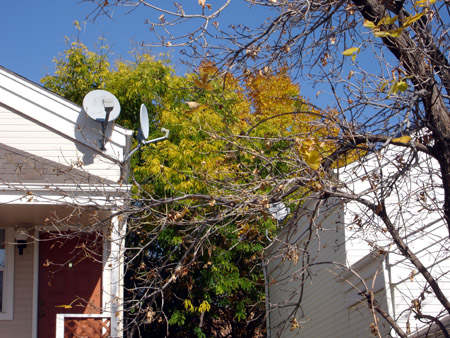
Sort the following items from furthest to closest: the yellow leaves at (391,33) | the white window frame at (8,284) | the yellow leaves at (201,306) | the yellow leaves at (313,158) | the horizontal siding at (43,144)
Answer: the yellow leaves at (201,306)
the horizontal siding at (43,144)
the white window frame at (8,284)
the yellow leaves at (313,158)
the yellow leaves at (391,33)

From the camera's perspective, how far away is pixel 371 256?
852 cm

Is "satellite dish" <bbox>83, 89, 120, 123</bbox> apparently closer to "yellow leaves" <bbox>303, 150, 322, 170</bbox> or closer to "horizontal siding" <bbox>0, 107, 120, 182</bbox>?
"horizontal siding" <bbox>0, 107, 120, 182</bbox>

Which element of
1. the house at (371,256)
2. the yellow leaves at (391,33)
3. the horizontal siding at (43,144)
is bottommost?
the house at (371,256)

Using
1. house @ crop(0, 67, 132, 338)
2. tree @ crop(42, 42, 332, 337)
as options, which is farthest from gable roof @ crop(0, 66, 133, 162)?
tree @ crop(42, 42, 332, 337)

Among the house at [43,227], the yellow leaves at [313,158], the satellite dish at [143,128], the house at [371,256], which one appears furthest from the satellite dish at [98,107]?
the yellow leaves at [313,158]

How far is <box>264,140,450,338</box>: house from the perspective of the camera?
5.92m

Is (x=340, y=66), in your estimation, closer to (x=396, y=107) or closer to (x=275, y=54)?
(x=275, y=54)

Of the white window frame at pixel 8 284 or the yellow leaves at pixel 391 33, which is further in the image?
the white window frame at pixel 8 284

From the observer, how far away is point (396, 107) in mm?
5734

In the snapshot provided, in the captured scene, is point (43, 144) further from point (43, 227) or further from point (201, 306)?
point (201, 306)

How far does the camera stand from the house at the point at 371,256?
19.4 feet

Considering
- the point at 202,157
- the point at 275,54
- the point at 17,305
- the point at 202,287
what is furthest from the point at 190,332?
the point at 275,54

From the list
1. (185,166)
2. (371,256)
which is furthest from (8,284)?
(185,166)

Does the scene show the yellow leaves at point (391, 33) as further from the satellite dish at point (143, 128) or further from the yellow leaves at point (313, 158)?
the satellite dish at point (143, 128)
